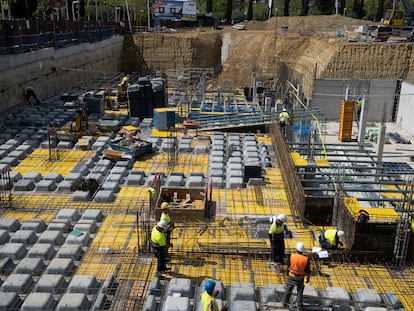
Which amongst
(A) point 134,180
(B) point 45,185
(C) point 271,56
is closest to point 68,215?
(B) point 45,185

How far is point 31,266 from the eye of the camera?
A: 995 centimetres

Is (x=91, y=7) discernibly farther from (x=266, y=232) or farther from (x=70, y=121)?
(x=266, y=232)

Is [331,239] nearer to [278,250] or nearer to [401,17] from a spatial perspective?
[278,250]

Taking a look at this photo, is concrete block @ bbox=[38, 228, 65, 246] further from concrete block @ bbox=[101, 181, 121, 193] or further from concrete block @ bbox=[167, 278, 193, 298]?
concrete block @ bbox=[167, 278, 193, 298]

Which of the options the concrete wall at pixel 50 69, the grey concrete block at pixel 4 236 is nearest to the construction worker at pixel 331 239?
the grey concrete block at pixel 4 236

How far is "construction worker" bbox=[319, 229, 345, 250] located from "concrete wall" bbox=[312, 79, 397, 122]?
2335cm

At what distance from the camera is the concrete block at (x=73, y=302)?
27.9ft

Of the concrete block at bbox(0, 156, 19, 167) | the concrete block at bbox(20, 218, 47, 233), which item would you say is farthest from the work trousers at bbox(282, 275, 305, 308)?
the concrete block at bbox(0, 156, 19, 167)

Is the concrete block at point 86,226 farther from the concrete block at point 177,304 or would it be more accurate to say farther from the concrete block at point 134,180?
the concrete block at point 177,304

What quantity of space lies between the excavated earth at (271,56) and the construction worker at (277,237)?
26.9m

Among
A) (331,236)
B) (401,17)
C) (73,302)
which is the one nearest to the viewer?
(73,302)

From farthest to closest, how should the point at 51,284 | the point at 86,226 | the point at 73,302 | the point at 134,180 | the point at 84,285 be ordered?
the point at 134,180 → the point at 86,226 → the point at 51,284 → the point at 84,285 → the point at 73,302

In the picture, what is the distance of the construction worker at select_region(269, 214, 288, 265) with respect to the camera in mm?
10070

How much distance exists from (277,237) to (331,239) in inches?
59.9
